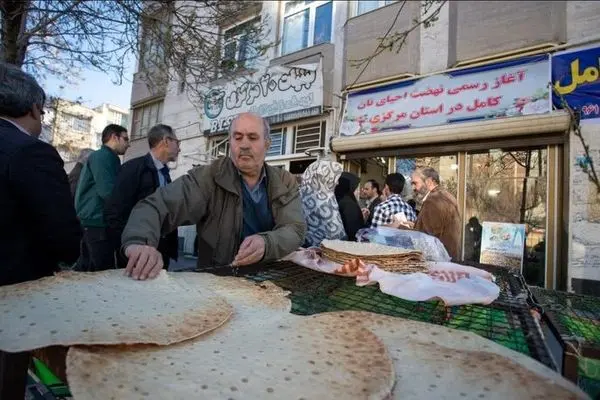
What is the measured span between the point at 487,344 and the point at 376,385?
398mm

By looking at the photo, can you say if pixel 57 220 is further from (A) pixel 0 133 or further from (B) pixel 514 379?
(B) pixel 514 379

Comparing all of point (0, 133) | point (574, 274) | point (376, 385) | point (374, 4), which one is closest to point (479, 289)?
point (376, 385)

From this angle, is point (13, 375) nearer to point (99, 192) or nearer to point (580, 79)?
point (99, 192)

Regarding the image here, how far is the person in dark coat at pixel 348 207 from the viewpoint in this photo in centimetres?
344

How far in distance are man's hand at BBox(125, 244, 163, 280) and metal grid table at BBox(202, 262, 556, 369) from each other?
0.30 m

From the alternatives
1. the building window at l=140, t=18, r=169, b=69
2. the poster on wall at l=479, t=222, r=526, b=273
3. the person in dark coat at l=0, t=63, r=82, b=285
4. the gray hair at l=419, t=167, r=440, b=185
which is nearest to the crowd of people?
the person in dark coat at l=0, t=63, r=82, b=285

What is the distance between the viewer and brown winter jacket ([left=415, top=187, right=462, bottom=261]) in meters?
3.93

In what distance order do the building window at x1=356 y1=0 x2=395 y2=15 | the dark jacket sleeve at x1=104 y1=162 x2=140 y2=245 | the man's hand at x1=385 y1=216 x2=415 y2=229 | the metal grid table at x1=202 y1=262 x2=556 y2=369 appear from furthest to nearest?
the building window at x1=356 y1=0 x2=395 y2=15 < the man's hand at x1=385 y1=216 x2=415 y2=229 < the dark jacket sleeve at x1=104 y1=162 x2=140 y2=245 < the metal grid table at x1=202 y1=262 x2=556 y2=369

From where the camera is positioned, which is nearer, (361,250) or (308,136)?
(361,250)

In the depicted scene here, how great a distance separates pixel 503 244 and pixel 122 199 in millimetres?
6302

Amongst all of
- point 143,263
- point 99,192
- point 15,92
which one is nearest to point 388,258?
point 143,263

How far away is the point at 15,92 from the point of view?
1.83 m

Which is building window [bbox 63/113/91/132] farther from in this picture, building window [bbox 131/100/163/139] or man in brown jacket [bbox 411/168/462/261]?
man in brown jacket [bbox 411/168/462/261]

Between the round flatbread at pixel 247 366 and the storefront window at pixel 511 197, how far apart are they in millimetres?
6721
